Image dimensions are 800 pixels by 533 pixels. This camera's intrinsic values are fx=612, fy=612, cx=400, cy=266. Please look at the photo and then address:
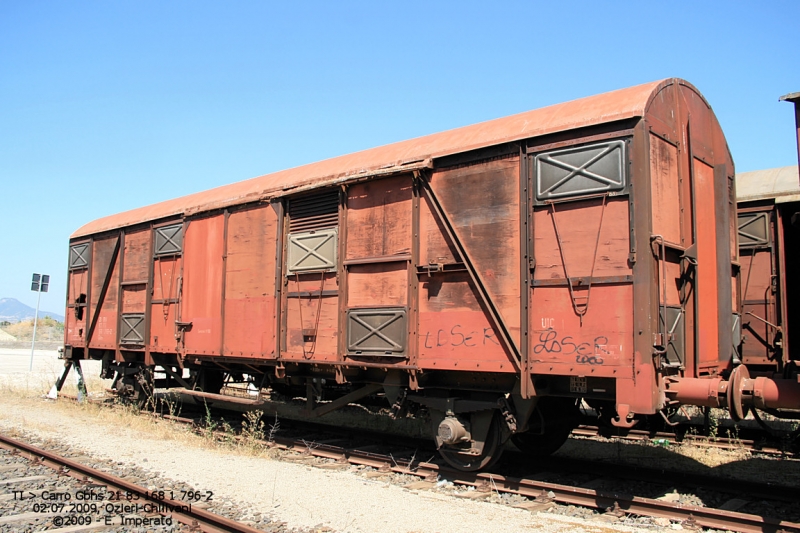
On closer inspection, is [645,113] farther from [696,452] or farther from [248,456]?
[248,456]

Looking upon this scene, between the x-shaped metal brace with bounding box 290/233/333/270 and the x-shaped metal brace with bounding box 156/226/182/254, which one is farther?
the x-shaped metal brace with bounding box 156/226/182/254

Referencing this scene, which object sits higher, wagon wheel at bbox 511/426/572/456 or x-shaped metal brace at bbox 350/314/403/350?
x-shaped metal brace at bbox 350/314/403/350

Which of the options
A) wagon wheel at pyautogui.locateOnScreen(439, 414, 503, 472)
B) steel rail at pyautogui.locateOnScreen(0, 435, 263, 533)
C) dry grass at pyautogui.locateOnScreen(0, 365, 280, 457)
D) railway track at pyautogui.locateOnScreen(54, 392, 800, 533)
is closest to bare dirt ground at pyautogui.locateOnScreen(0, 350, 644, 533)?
dry grass at pyautogui.locateOnScreen(0, 365, 280, 457)

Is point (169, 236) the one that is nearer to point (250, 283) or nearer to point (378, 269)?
point (250, 283)

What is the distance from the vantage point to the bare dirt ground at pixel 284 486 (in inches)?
234

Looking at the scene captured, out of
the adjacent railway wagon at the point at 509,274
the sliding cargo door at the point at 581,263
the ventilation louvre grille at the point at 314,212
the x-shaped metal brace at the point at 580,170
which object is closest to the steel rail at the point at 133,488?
the adjacent railway wagon at the point at 509,274

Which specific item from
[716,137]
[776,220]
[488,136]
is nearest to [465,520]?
[488,136]

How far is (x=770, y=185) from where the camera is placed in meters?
10.5

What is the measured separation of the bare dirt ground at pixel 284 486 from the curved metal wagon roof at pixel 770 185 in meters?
6.70

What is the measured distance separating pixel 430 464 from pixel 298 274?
3.48 meters

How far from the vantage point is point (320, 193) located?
30.8 feet

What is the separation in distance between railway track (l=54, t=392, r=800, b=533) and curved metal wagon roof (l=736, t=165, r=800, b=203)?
13.3 ft

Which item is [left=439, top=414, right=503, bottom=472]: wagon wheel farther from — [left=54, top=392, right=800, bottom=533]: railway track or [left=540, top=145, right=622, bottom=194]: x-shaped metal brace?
[left=540, top=145, right=622, bottom=194]: x-shaped metal brace

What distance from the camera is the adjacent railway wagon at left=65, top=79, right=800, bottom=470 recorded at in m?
6.25
